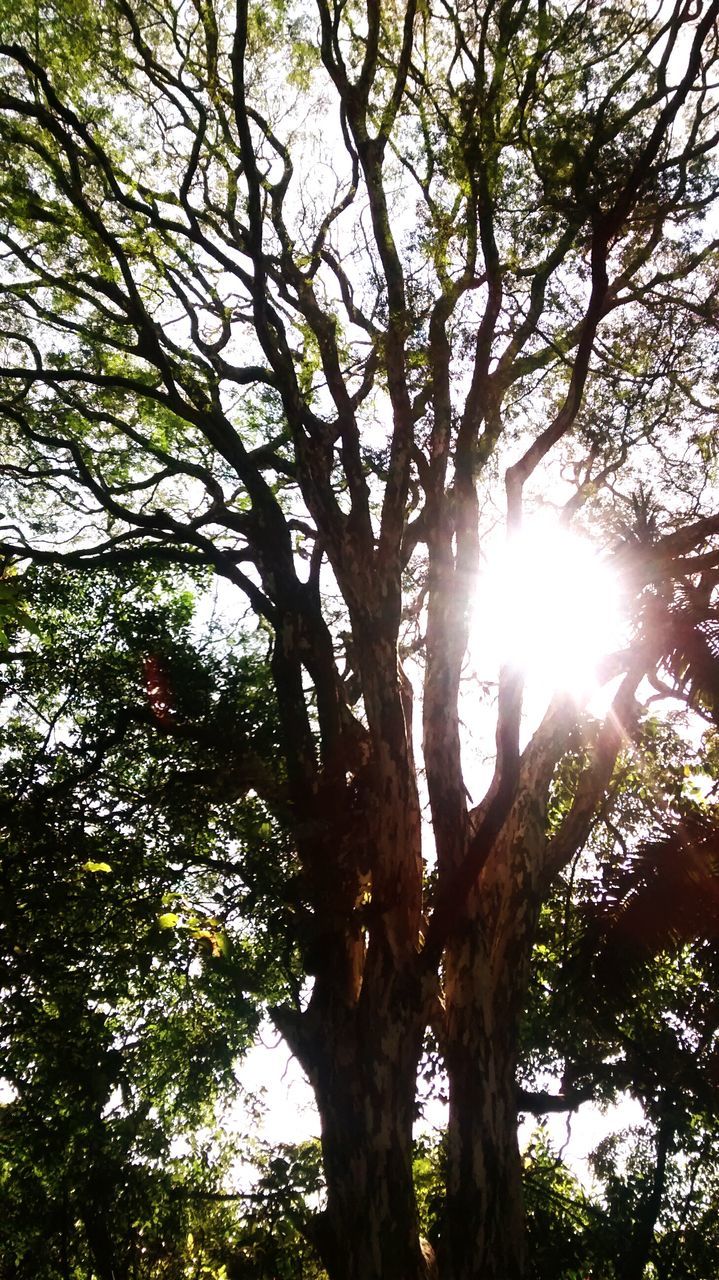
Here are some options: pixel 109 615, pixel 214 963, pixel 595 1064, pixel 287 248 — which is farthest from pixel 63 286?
pixel 595 1064

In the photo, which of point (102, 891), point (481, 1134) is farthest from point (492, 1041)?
point (102, 891)

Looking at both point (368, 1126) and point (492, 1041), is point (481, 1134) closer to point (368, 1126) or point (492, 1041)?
point (492, 1041)

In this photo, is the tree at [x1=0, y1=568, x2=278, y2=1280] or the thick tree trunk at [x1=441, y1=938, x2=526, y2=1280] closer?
the thick tree trunk at [x1=441, y1=938, x2=526, y2=1280]

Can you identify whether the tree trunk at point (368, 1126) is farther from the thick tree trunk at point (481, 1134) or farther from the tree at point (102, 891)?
the tree at point (102, 891)

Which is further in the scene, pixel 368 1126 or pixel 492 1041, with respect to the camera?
pixel 492 1041

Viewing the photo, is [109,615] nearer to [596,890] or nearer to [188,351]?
[188,351]

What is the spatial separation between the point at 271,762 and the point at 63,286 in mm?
7076

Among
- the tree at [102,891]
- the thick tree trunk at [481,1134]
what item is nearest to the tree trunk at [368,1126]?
the thick tree trunk at [481,1134]

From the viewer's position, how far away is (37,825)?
7184mm

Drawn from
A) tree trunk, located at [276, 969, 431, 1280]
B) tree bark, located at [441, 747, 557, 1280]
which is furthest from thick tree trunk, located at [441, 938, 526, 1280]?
tree trunk, located at [276, 969, 431, 1280]

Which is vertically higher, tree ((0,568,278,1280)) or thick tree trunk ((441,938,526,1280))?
tree ((0,568,278,1280))

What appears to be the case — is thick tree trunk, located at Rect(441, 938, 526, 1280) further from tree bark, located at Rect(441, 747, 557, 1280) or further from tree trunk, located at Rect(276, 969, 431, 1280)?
tree trunk, located at Rect(276, 969, 431, 1280)

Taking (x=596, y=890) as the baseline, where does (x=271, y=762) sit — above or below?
above

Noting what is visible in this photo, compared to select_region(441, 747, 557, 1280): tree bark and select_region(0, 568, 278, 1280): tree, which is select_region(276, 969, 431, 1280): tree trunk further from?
select_region(0, 568, 278, 1280): tree
